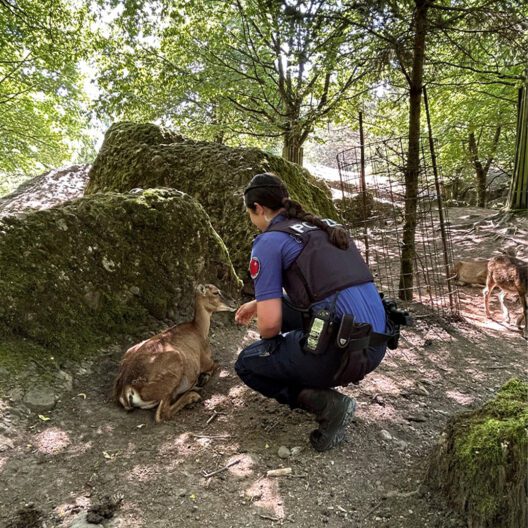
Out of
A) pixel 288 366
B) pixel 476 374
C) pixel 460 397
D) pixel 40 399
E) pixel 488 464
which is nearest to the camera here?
pixel 488 464

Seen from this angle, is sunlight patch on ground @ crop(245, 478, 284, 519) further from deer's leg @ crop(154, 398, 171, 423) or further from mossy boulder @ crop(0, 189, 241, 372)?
mossy boulder @ crop(0, 189, 241, 372)

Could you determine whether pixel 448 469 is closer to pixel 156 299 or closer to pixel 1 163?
pixel 156 299

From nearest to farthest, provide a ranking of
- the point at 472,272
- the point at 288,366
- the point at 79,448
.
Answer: the point at 79,448 → the point at 288,366 → the point at 472,272

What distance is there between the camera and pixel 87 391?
3820mm

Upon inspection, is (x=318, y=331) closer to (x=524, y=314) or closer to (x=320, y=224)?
(x=320, y=224)

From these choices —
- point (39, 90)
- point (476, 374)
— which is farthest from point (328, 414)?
point (39, 90)

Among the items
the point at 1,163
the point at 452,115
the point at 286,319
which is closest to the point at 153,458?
the point at 286,319

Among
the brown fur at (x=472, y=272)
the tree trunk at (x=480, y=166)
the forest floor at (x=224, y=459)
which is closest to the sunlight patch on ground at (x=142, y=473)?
the forest floor at (x=224, y=459)

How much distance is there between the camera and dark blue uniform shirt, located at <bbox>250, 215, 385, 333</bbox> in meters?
3.10

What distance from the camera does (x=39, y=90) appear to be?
18125 mm

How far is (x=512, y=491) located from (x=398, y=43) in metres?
6.06

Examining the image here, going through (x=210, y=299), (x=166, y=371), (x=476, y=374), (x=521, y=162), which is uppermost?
(x=521, y=162)

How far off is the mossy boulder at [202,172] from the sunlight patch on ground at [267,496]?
155 inches

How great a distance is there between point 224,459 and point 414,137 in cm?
525
